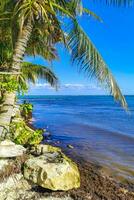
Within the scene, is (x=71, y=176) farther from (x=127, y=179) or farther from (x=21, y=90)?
(x=127, y=179)

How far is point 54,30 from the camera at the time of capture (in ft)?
27.6

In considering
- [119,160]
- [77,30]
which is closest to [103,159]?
[119,160]

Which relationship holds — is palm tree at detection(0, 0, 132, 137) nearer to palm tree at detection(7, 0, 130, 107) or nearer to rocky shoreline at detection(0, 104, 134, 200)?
palm tree at detection(7, 0, 130, 107)

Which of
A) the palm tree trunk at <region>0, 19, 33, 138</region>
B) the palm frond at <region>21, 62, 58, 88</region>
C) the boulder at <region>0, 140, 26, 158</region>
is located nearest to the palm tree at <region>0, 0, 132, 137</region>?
the palm tree trunk at <region>0, 19, 33, 138</region>

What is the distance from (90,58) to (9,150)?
2.60 m

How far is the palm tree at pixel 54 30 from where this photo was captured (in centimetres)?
741

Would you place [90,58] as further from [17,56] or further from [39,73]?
[39,73]

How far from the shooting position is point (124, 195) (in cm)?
799

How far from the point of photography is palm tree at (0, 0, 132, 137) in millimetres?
7406

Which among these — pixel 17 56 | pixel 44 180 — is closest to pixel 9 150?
pixel 44 180

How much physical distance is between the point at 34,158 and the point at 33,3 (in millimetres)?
3143

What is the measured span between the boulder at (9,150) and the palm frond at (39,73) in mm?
10787

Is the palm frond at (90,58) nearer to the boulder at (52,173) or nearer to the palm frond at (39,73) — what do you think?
the boulder at (52,173)

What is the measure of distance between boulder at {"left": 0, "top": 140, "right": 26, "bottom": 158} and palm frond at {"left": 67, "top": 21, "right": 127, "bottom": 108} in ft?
7.42
